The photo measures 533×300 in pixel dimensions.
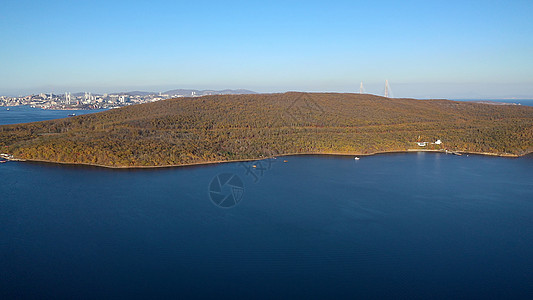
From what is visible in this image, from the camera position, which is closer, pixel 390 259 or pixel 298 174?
pixel 390 259

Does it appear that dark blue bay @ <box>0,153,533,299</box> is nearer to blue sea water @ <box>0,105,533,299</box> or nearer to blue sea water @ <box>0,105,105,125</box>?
blue sea water @ <box>0,105,533,299</box>

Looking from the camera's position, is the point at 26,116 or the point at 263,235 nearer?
the point at 263,235

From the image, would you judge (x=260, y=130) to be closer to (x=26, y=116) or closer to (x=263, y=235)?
(x=263, y=235)

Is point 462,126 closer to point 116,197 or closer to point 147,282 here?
point 116,197

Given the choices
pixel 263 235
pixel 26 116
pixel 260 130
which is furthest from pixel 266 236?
pixel 26 116

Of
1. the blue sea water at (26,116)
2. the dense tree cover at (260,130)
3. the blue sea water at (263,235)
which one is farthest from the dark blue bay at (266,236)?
the blue sea water at (26,116)

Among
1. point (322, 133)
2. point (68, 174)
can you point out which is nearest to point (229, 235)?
point (68, 174)
